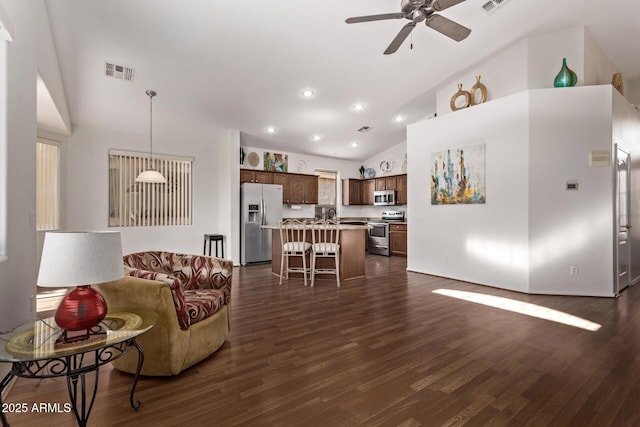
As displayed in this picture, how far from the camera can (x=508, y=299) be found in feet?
13.2

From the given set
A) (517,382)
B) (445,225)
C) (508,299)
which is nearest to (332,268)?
(445,225)

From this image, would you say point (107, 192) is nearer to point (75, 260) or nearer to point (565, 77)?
point (75, 260)

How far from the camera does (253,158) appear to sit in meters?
7.44

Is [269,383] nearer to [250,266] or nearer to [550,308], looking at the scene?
[550,308]

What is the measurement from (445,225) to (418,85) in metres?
2.51

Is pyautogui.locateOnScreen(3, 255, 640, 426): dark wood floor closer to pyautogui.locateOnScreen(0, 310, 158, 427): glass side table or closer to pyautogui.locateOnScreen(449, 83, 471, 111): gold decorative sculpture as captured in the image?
pyautogui.locateOnScreen(0, 310, 158, 427): glass side table

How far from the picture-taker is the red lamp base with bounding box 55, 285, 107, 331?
4.86ft

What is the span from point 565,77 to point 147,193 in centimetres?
734

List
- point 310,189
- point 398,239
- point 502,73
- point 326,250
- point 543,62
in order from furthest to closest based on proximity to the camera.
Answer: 1. point 310,189
2. point 398,239
3. point 326,250
4. point 502,73
5. point 543,62

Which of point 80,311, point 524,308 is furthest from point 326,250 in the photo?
point 80,311

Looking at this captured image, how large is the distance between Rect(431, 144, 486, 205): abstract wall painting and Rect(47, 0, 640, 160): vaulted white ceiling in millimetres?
1353

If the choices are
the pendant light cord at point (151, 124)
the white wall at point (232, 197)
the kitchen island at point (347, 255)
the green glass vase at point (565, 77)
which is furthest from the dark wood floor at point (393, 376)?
the pendant light cord at point (151, 124)

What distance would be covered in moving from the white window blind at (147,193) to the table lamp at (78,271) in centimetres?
512

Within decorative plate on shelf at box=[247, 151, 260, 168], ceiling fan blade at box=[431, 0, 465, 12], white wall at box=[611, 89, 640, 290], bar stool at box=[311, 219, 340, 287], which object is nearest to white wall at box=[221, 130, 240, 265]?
decorative plate on shelf at box=[247, 151, 260, 168]
